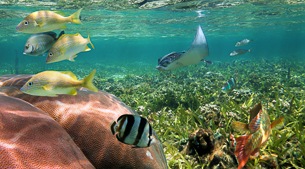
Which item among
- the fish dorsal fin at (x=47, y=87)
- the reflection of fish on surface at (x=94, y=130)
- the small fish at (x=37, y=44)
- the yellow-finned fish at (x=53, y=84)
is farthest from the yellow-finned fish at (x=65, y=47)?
the fish dorsal fin at (x=47, y=87)

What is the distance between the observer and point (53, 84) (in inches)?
129

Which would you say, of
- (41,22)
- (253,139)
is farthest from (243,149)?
(41,22)

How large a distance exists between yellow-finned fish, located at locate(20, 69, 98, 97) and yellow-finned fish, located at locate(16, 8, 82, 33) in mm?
1553

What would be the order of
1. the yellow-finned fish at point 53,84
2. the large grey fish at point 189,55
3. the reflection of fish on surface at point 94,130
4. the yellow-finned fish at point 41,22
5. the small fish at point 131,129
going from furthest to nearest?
1. the large grey fish at point 189,55
2. the yellow-finned fish at point 41,22
3. the yellow-finned fish at point 53,84
4. the reflection of fish on surface at point 94,130
5. the small fish at point 131,129

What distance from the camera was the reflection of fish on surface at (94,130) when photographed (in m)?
3.01

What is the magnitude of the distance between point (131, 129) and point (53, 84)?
1.48 meters

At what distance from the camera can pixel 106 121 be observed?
3.44 meters

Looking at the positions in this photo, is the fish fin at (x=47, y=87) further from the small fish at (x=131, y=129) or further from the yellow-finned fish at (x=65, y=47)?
the small fish at (x=131, y=129)

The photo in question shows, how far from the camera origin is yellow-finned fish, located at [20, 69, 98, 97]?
10.5 feet

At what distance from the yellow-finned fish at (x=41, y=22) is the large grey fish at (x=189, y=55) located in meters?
2.60

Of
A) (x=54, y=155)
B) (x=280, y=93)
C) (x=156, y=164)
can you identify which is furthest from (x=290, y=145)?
(x=280, y=93)

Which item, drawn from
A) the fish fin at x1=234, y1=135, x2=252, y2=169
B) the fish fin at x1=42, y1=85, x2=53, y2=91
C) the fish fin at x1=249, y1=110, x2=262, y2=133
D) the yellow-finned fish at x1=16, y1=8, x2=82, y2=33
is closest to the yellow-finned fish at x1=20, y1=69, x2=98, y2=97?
the fish fin at x1=42, y1=85, x2=53, y2=91

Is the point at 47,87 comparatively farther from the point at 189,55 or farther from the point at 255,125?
the point at 189,55

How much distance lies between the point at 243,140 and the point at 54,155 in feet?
7.03
